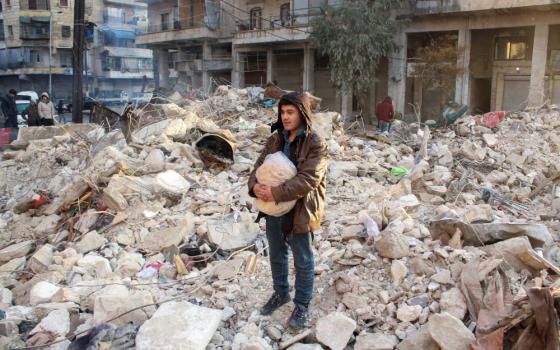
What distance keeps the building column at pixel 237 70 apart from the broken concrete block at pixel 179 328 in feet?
80.4

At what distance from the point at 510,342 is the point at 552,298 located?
37 centimetres

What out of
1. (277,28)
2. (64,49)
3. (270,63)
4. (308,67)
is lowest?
(308,67)

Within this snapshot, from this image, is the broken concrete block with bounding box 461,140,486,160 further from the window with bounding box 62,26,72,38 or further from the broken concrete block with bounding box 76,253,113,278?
the window with bounding box 62,26,72,38

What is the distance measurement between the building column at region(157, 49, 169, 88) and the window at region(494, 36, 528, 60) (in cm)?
2085

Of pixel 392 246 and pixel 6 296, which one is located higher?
pixel 392 246

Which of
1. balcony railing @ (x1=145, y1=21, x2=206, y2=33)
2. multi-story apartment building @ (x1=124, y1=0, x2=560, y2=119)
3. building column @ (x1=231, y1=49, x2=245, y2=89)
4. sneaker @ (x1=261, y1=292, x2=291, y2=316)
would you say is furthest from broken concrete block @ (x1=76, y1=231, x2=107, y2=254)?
balcony railing @ (x1=145, y1=21, x2=206, y2=33)

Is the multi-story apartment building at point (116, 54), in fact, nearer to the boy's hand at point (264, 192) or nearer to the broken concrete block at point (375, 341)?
the boy's hand at point (264, 192)

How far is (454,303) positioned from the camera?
3.33 metres

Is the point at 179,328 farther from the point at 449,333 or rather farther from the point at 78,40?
the point at 78,40

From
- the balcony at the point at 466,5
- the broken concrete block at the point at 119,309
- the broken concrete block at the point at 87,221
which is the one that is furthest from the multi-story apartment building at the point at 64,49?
the broken concrete block at the point at 119,309

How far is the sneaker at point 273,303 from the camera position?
3.51 metres

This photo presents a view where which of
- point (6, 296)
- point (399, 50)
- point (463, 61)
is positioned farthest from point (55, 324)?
point (399, 50)

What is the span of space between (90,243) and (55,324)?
77.3 inches

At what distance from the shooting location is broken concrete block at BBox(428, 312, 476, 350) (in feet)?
9.48
